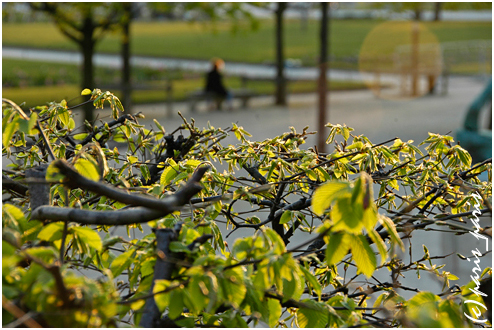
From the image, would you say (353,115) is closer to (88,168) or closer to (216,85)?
(216,85)

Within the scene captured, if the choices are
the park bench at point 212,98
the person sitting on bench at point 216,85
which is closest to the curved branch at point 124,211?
the park bench at point 212,98

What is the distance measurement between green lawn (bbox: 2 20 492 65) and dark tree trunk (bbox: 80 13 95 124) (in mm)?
12749

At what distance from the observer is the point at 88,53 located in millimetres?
12414

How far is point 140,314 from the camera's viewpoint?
1582 millimetres

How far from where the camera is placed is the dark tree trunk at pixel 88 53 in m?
12.1

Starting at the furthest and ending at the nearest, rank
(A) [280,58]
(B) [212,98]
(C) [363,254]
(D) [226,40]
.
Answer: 1. (D) [226,40]
2. (A) [280,58]
3. (B) [212,98]
4. (C) [363,254]

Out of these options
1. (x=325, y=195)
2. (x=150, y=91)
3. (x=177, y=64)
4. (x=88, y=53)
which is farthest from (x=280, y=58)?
(x=325, y=195)

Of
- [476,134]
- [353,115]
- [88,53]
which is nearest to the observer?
[476,134]

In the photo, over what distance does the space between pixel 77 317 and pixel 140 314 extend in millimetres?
300

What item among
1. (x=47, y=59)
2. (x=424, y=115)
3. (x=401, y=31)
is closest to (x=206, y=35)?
(x=401, y=31)

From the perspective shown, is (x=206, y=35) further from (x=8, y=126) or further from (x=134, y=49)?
(x=8, y=126)

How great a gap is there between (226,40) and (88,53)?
30.5 metres

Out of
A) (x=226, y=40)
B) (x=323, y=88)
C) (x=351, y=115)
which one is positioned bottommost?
(x=351, y=115)

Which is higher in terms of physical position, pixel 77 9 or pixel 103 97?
pixel 77 9
